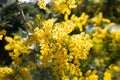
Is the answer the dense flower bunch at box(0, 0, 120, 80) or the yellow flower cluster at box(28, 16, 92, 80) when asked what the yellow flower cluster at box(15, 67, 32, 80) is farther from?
the yellow flower cluster at box(28, 16, 92, 80)

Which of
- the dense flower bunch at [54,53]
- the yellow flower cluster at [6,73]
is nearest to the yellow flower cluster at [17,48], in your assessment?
the dense flower bunch at [54,53]

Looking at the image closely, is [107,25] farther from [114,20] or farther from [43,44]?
[43,44]

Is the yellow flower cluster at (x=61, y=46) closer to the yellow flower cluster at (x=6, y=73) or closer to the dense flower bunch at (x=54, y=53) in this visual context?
the dense flower bunch at (x=54, y=53)

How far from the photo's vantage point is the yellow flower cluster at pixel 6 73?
152 inches

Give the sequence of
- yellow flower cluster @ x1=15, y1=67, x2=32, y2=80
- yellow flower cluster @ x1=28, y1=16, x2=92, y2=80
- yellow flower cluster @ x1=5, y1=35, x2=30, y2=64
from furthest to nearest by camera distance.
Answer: yellow flower cluster @ x1=5, y1=35, x2=30, y2=64 → yellow flower cluster @ x1=15, y1=67, x2=32, y2=80 → yellow flower cluster @ x1=28, y1=16, x2=92, y2=80

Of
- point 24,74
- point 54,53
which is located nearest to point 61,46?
point 54,53

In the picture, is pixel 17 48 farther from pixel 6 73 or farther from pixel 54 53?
pixel 54 53

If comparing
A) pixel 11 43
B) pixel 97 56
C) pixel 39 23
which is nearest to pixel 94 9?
pixel 97 56

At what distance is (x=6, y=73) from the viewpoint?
12.9 ft

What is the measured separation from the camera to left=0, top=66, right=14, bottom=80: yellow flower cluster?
3.85 meters

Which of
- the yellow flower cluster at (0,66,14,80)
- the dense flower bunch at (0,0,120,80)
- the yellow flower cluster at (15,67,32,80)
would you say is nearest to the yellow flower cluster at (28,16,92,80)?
the dense flower bunch at (0,0,120,80)

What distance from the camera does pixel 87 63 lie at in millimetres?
5121

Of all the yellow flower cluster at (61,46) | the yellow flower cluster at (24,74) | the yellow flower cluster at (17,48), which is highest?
the yellow flower cluster at (61,46)

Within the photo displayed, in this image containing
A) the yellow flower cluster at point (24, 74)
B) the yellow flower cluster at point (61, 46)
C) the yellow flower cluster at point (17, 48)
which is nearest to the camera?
the yellow flower cluster at point (61, 46)
